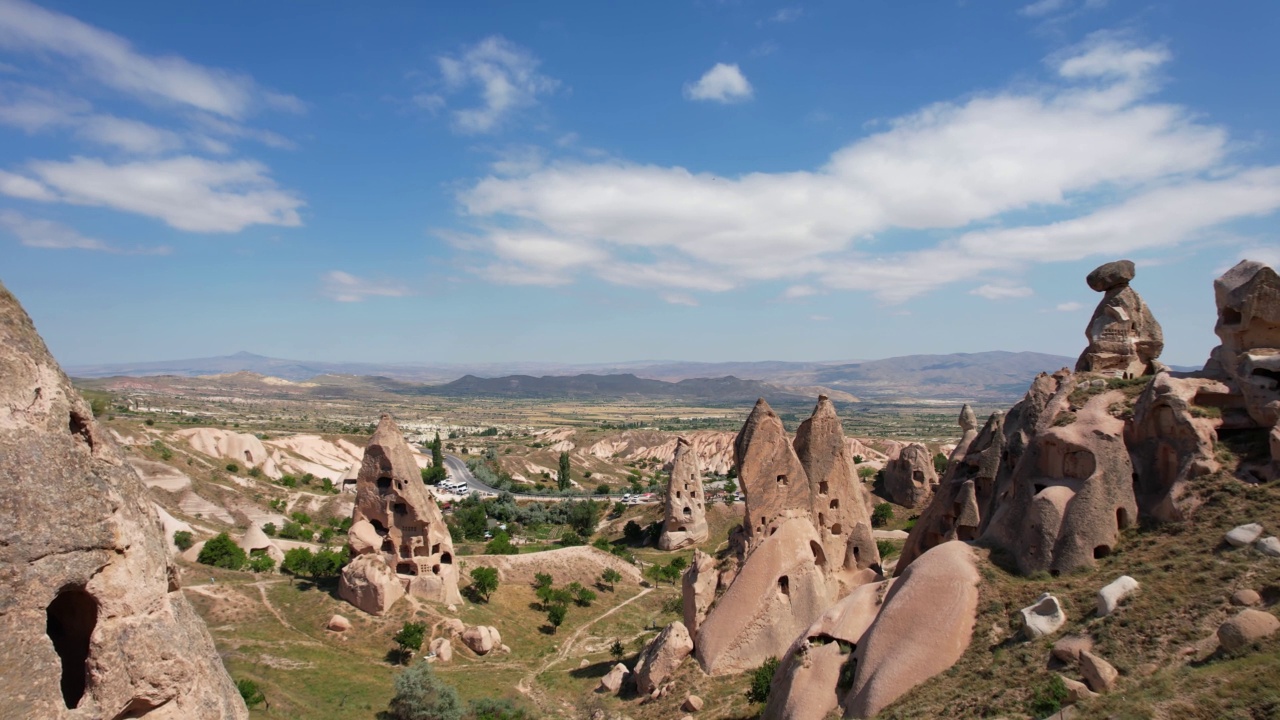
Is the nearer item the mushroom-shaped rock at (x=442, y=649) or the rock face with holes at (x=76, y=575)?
the rock face with holes at (x=76, y=575)

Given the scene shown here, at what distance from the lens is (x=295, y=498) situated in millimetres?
65188

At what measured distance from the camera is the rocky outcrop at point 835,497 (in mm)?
26438

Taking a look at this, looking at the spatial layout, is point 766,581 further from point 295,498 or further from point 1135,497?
point 295,498

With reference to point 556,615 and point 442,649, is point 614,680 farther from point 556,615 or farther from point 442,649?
point 556,615

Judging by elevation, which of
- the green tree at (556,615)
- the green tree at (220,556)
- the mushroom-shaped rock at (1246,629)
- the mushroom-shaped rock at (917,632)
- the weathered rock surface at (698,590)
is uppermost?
the mushroom-shaped rock at (1246,629)

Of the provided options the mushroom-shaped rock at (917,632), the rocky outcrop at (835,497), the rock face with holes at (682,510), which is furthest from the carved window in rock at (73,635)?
the rock face with holes at (682,510)

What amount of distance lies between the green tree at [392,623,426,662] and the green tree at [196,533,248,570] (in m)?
14.3

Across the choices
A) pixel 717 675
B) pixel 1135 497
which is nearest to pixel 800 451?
pixel 717 675

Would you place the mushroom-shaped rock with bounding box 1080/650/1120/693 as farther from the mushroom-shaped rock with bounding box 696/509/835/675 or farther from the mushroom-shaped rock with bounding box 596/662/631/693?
the mushroom-shaped rock with bounding box 596/662/631/693

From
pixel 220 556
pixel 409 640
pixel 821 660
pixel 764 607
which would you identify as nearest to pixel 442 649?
pixel 409 640

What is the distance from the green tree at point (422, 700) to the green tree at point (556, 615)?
1214cm

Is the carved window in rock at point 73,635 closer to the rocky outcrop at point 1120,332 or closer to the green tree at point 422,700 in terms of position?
the green tree at point 422,700

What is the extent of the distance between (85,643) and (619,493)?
80.7 metres

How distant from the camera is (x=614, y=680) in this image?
77.4ft
